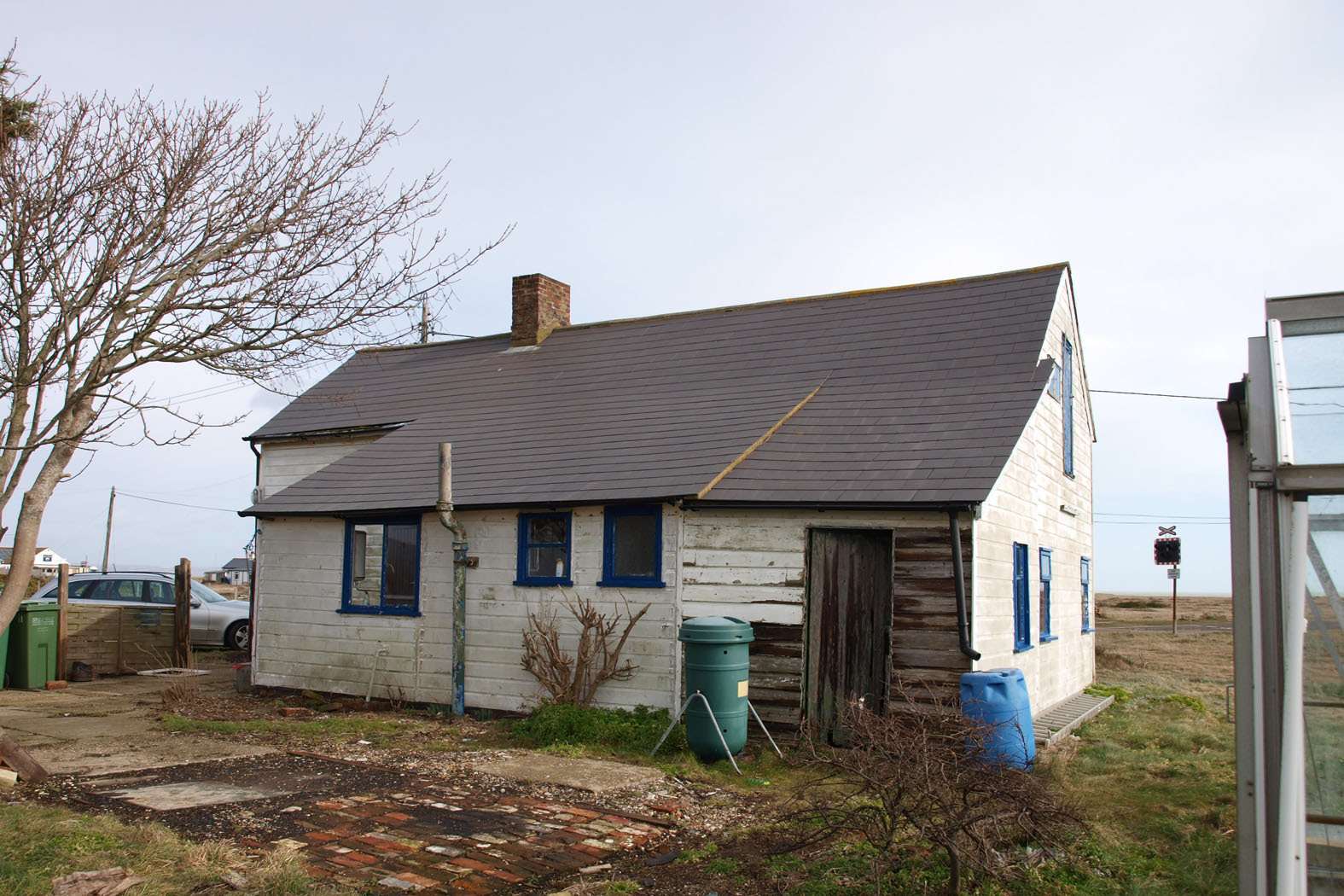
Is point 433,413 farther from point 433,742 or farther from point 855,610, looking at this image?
point 855,610

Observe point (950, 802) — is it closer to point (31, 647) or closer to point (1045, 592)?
point (1045, 592)

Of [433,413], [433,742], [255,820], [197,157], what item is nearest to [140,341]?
[197,157]

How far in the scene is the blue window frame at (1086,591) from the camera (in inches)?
704

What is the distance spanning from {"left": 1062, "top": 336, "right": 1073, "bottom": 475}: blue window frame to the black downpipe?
618 centimetres

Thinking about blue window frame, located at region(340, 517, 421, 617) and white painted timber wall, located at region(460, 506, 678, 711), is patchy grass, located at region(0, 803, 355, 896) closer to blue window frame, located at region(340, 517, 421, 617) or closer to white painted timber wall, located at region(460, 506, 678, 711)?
white painted timber wall, located at region(460, 506, 678, 711)

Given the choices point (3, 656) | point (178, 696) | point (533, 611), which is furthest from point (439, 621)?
point (3, 656)

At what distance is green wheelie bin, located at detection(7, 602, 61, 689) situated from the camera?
659 inches

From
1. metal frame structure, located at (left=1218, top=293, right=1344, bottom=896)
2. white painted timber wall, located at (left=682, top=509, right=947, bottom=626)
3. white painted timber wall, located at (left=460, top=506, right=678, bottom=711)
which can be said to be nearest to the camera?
metal frame structure, located at (left=1218, top=293, right=1344, bottom=896)

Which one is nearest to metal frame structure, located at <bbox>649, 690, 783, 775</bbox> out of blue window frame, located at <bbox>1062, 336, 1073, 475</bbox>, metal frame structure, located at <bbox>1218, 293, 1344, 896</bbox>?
metal frame structure, located at <bbox>1218, 293, 1344, 896</bbox>

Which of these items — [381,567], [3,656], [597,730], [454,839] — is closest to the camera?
[454,839]

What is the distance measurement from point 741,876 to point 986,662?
551 centimetres

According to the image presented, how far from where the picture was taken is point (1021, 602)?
13.2 metres

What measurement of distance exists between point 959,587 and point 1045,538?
460cm

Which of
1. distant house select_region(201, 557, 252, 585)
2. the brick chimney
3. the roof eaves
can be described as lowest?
distant house select_region(201, 557, 252, 585)
